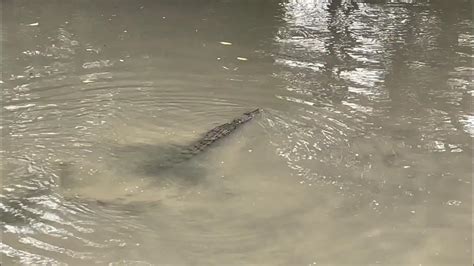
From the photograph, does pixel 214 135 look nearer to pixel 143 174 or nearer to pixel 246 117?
pixel 246 117

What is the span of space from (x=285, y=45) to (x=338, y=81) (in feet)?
3.62

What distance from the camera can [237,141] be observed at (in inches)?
167

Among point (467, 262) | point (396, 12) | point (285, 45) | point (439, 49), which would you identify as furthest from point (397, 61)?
point (467, 262)

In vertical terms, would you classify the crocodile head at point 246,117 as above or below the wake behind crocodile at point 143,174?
above

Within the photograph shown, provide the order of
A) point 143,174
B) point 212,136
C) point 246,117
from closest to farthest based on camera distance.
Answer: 1. point 143,174
2. point 212,136
3. point 246,117

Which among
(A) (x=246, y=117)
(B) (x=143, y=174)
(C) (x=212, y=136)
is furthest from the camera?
(A) (x=246, y=117)

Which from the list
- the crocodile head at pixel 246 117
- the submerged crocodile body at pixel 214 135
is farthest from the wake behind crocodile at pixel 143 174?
the crocodile head at pixel 246 117

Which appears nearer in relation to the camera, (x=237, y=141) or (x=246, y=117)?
(x=237, y=141)

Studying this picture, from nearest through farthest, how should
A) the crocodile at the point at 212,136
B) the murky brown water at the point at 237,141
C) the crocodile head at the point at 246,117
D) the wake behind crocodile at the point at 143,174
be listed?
the murky brown water at the point at 237,141, the wake behind crocodile at the point at 143,174, the crocodile at the point at 212,136, the crocodile head at the point at 246,117

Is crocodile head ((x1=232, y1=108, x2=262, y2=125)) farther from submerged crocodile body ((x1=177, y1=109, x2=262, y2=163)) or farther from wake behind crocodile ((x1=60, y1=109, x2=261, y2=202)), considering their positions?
wake behind crocodile ((x1=60, y1=109, x2=261, y2=202))

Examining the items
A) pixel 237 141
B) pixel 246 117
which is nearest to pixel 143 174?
pixel 237 141

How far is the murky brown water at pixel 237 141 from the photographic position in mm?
3178

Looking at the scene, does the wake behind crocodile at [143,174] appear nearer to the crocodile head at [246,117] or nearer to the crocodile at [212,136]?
the crocodile at [212,136]

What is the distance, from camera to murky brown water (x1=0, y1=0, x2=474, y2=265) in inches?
125
